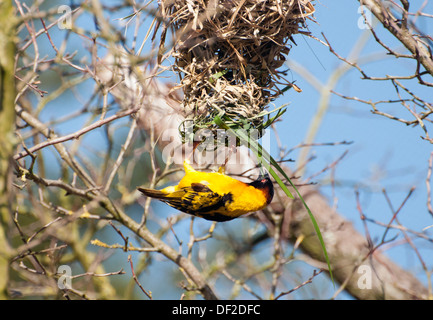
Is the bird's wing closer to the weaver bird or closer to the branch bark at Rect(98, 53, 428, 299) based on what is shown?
the weaver bird

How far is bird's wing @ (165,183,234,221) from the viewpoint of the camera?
3154 mm

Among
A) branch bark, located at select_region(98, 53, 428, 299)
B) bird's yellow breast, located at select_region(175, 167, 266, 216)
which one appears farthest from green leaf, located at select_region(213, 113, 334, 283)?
branch bark, located at select_region(98, 53, 428, 299)

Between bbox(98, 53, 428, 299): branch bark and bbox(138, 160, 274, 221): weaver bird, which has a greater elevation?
bbox(98, 53, 428, 299): branch bark

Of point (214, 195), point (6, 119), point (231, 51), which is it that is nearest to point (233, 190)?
point (214, 195)

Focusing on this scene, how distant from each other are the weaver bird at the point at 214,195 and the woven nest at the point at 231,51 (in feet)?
1.37

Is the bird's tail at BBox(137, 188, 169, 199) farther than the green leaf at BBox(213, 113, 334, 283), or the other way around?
the bird's tail at BBox(137, 188, 169, 199)

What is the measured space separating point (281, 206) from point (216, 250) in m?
2.01

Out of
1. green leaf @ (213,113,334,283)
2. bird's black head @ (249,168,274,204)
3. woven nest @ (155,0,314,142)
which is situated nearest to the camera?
green leaf @ (213,113,334,283)

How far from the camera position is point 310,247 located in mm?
5895

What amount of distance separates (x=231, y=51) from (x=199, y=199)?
99 cm

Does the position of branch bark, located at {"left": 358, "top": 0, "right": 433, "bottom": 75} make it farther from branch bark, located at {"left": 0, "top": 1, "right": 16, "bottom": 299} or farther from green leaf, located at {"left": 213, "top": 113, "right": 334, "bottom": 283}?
branch bark, located at {"left": 0, "top": 1, "right": 16, "bottom": 299}

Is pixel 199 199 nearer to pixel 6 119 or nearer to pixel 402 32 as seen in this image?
pixel 6 119

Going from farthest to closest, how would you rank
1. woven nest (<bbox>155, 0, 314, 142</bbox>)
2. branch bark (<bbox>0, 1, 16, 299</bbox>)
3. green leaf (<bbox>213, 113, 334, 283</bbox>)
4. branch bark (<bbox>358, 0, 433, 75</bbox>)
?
branch bark (<bbox>358, 0, 433, 75</bbox>)
woven nest (<bbox>155, 0, 314, 142</bbox>)
green leaf (<bbox>213, 113, 334, 283</bbox>)
branch bark (<bbox>0, 1, 16, 299</bbox>)
